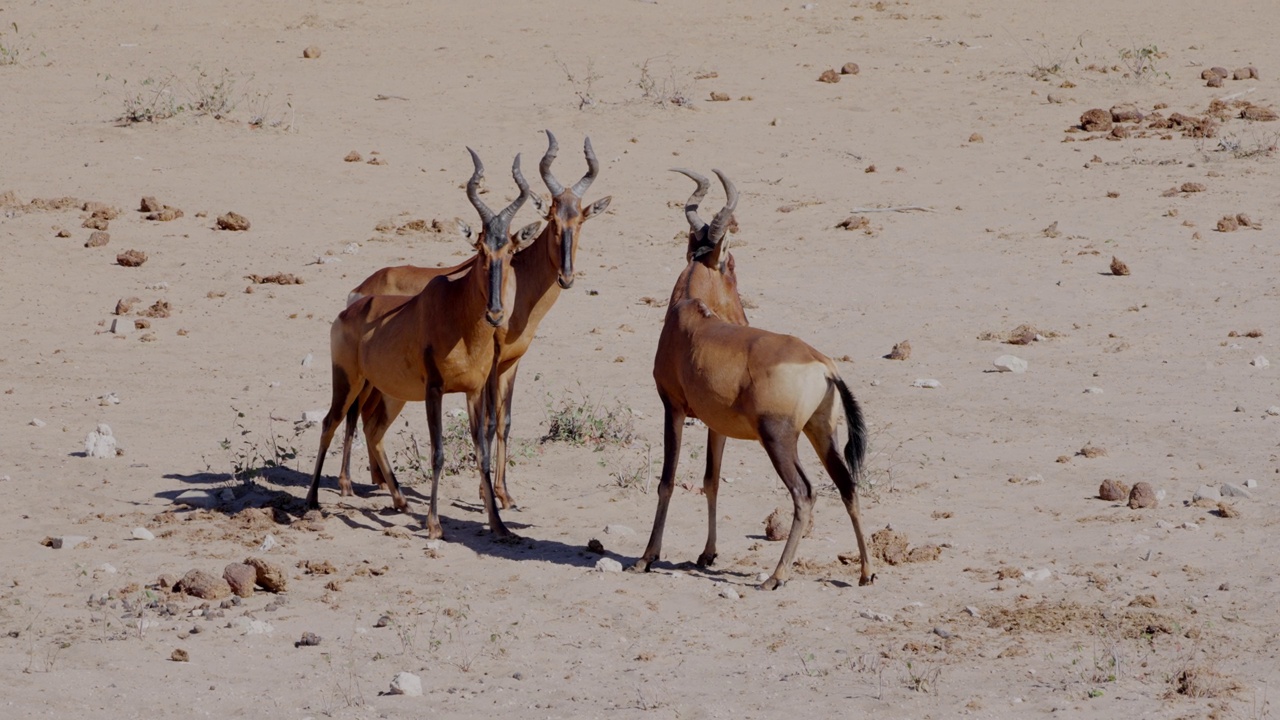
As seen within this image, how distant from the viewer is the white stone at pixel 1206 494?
1030cm

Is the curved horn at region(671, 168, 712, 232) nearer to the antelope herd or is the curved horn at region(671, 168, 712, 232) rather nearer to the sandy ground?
the antelope herd

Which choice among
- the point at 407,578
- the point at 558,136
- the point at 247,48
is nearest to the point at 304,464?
the point at 407,578

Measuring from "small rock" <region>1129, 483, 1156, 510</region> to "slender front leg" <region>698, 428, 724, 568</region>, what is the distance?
2.85 metres

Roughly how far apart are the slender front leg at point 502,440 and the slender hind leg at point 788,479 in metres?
2.64

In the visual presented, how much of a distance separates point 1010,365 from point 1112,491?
143 inches

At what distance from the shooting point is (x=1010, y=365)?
14047 mm

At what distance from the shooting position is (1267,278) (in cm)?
1622

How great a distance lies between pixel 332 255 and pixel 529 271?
275 inches

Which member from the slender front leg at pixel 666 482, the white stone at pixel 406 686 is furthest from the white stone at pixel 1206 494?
the white stone at pixel 406 686

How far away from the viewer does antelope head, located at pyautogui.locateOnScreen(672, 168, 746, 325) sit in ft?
33.5

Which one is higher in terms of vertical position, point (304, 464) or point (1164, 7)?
point (1164, 7)

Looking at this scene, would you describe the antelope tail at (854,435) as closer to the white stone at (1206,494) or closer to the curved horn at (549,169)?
the white stone at (1206,494)

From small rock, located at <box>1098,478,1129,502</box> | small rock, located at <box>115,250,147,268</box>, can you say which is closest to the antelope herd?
small rock, located at <box>1098,478,1129,502</box>

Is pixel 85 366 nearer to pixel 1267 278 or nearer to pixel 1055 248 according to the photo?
pixel 1055 248
